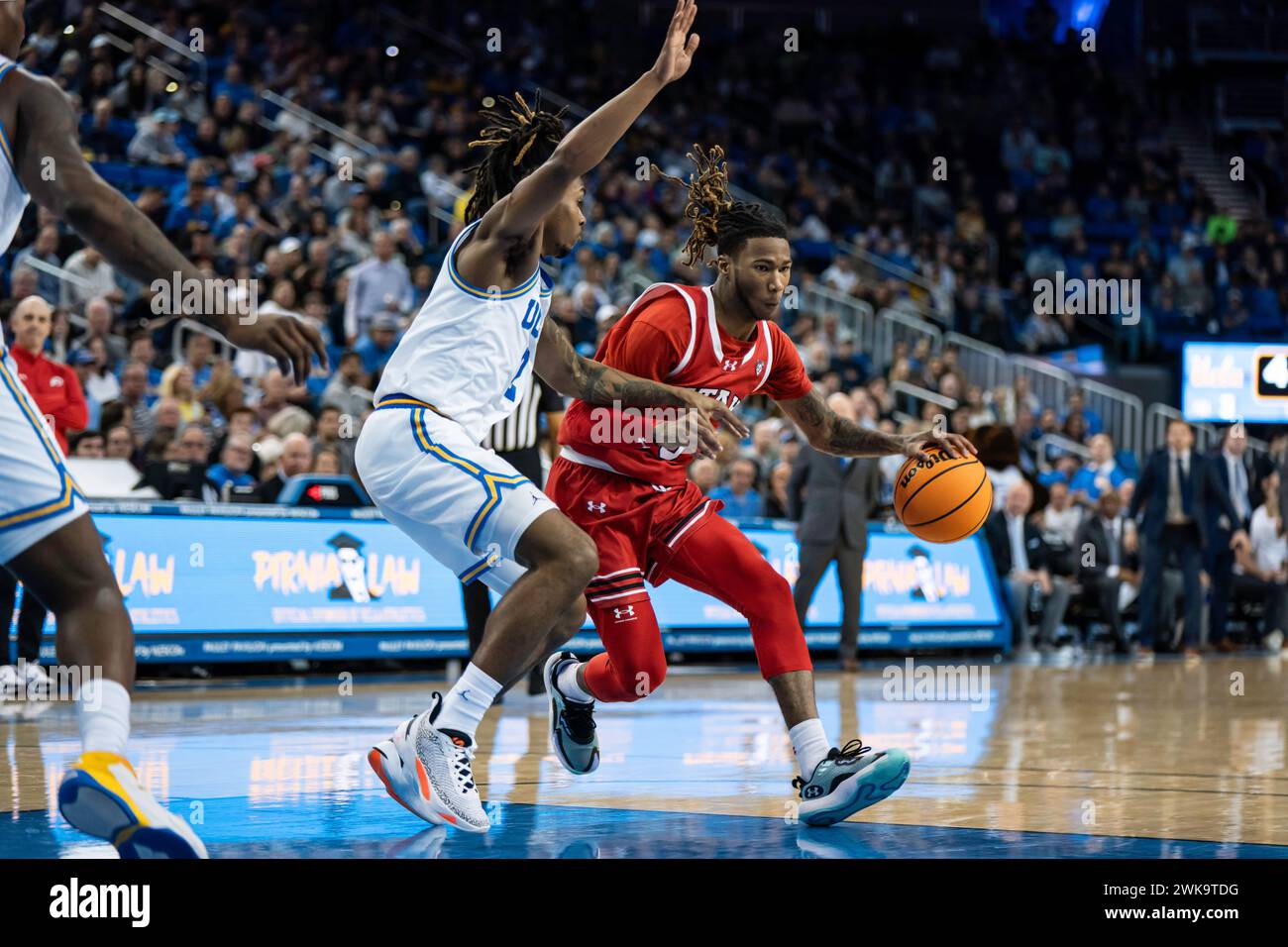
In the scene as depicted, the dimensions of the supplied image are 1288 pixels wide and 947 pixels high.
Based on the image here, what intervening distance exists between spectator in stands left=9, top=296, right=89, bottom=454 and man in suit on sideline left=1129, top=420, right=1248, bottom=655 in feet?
32.0

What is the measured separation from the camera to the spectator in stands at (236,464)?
11594 millimetres

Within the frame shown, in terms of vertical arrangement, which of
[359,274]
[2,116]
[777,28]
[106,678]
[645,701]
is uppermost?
[777,28]

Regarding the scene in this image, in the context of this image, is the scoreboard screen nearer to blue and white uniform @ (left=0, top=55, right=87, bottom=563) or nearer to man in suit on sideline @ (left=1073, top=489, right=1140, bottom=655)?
Result: man in suit on sideline @ (left=1073, top=489, right=1140, bottom=655)

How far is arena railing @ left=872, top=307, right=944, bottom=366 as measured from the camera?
2050cm

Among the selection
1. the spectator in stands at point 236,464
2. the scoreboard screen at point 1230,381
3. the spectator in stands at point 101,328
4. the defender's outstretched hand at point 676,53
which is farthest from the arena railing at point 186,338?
the scoreboard screen at point 1230,381

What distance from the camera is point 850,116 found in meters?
27.3

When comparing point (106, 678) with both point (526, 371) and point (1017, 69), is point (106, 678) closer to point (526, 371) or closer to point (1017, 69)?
point (526, 371)

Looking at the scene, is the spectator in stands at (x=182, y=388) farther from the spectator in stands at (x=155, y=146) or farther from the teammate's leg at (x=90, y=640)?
the teammate's leg at (x=90, y=640)

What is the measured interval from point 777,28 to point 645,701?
21.6 metres

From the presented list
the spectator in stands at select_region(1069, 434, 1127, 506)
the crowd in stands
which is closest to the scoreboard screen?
the crowd in stands

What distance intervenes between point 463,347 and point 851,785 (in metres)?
1.71

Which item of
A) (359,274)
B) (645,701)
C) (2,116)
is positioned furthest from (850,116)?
(2,116)

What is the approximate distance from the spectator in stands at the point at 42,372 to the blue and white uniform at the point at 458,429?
15.8 ft

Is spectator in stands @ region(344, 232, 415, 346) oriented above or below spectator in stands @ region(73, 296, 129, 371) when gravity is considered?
above
